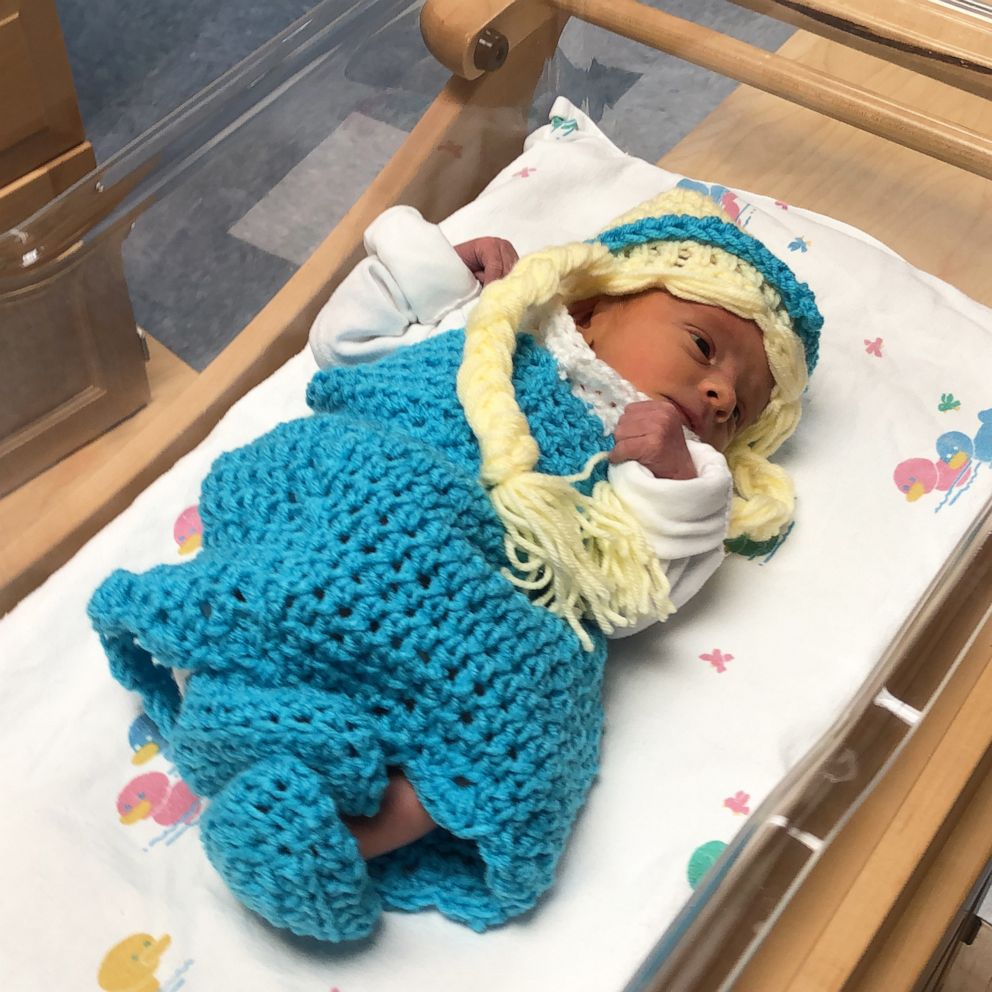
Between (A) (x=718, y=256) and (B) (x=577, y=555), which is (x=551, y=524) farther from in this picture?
(A) (x=718, y=256)

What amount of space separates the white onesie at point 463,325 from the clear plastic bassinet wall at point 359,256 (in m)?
0.11

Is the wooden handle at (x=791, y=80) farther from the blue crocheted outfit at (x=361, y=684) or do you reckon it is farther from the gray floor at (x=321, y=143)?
the blue crocheted outfit at (x=361, y=684)

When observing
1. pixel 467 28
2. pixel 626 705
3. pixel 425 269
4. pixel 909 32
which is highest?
pixel 909 32

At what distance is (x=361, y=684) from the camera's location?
0.74m

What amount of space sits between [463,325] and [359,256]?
275 mm

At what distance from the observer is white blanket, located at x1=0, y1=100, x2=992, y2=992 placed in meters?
0.76

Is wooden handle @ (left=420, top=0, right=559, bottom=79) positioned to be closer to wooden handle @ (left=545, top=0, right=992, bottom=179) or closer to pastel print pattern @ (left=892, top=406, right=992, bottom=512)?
wooden handle @ (left=545, top=0, right=992, bottom=179)

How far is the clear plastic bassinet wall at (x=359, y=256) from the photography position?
801 mm

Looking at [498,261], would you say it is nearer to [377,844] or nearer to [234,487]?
[234,487]

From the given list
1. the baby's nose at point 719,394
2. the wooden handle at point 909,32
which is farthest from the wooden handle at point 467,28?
the baby's nose at point 719,394

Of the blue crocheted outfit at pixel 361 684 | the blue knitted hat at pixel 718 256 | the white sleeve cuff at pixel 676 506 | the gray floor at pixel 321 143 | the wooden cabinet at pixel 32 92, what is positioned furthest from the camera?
the wooden cabinet at pixel 32 92

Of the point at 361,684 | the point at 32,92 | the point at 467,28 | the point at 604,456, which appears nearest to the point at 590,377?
the point at 604,456

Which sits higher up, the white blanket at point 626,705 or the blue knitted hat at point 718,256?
the blue knitted hat at point 718,256

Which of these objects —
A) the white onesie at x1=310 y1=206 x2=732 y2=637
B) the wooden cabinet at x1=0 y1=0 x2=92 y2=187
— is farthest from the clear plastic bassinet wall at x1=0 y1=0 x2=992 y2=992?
the wooden cabinet at x1=0 y1=0 x2=92 y2=187
